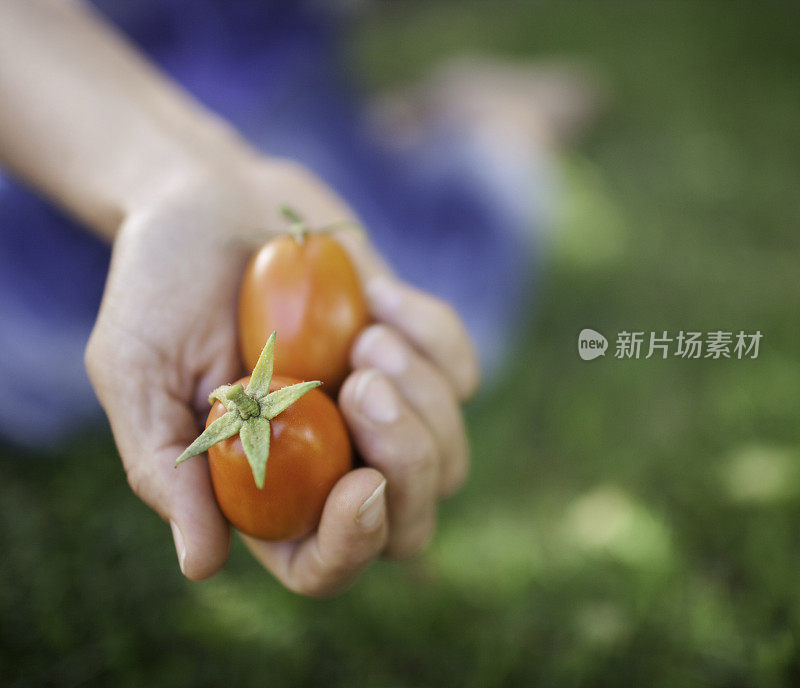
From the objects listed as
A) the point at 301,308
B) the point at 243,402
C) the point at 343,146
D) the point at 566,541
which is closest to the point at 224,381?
the point at 301,308

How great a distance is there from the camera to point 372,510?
0.73 m

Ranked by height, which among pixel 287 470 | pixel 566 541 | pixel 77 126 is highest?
pixel 77 126

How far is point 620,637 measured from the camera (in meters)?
1.14

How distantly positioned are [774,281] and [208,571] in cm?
175

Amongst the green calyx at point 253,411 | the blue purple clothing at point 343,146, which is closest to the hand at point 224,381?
the green calyx at point 253,411

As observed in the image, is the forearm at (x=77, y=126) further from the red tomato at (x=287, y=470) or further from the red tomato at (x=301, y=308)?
the red tomato at (x=287, y=470)

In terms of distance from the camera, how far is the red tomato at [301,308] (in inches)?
31.9

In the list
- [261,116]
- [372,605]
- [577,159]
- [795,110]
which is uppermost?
[795,110]

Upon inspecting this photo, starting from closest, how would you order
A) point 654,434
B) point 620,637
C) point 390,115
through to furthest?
point 620,637 < point 654,434 < point 390,115

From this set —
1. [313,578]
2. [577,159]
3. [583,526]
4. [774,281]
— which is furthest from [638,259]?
[313,578]

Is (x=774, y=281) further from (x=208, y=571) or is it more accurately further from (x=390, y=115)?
(x=208, y=571)

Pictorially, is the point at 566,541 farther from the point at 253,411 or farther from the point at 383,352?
the point at 253,411

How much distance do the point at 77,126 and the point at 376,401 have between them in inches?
23.5

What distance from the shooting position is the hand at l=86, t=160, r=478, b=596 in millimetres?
726
